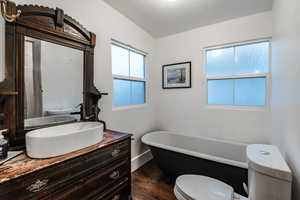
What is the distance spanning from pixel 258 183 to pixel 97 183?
1.21 meters

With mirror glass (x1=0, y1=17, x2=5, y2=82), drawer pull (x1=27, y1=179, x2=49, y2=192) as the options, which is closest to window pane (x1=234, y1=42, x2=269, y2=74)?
drawer pull (x1=27, y1=179, x2=49, y2=192)

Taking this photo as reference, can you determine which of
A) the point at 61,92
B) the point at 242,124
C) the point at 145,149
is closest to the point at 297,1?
the point at 242,124

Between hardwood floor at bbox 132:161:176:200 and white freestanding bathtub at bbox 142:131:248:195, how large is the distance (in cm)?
17

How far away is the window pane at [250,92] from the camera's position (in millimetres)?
Answer: 2070

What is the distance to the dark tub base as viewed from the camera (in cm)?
155

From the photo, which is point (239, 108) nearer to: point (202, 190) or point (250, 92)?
point (250, 92)

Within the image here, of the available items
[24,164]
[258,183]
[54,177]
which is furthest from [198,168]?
[24,164]

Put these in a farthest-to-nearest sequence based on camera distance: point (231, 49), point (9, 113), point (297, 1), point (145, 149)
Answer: point (145, 149) → point (231, 49) → point (9, 113) → point (297, 1)

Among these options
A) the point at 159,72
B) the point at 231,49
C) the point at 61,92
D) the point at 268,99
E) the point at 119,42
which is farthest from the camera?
the point at 159,72

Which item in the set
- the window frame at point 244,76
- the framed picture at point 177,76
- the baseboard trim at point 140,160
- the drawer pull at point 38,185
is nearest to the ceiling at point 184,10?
the window frame at point 244,76

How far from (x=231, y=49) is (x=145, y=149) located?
233 cm

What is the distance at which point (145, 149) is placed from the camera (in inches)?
106

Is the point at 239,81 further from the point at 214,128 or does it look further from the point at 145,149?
the point at 145,149

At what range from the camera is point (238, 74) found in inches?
88.1
